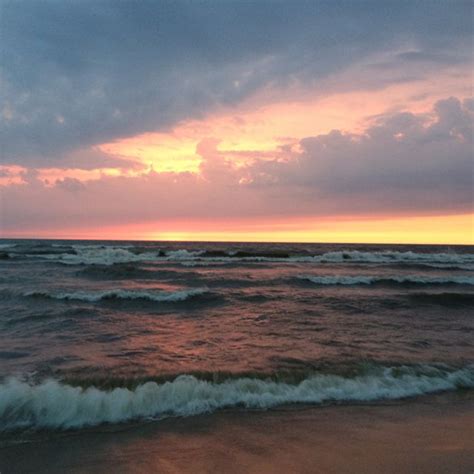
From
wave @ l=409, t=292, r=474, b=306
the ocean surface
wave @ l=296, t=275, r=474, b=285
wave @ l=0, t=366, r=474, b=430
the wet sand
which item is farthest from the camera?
wave @ l=296, t=275, r=474, b=285

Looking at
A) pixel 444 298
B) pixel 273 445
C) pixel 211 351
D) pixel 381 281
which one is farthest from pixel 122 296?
pixel 381 281

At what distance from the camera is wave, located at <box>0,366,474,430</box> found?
447cm

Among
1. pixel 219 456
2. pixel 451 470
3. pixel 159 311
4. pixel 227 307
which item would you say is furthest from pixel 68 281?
pixel 451 470

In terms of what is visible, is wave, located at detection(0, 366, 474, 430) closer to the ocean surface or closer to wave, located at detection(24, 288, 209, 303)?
the ocean surface

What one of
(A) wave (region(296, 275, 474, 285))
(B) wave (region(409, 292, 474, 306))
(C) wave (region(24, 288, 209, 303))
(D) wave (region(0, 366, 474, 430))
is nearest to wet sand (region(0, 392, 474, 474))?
(D) wave (region(0, 366, 474, 430))

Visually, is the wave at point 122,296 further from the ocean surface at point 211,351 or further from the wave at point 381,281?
the wave at point 381,281

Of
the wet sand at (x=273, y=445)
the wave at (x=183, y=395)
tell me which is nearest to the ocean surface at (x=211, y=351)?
the wave at (x=183, y=395)

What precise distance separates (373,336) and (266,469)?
225 inches

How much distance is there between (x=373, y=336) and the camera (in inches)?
326

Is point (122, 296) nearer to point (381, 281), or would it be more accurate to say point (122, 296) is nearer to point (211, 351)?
Answer: point (211, 351)

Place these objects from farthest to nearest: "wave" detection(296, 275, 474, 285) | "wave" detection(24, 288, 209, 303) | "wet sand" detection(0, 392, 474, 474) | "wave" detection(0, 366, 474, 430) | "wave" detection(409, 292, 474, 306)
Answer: "wave" detection(296, 275, 474, 285) → "wave" detection(409, 292, 474, 306) → "wave" detection(24, 288, 209, 303) → "wave" detection(0, 366, 474, 430) → "wet sand" detection(0, 392, 474, 474)

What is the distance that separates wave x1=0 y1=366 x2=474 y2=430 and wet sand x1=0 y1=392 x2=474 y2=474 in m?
0.29

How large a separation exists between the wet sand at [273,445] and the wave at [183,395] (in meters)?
0.29

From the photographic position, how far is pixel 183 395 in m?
5.00
